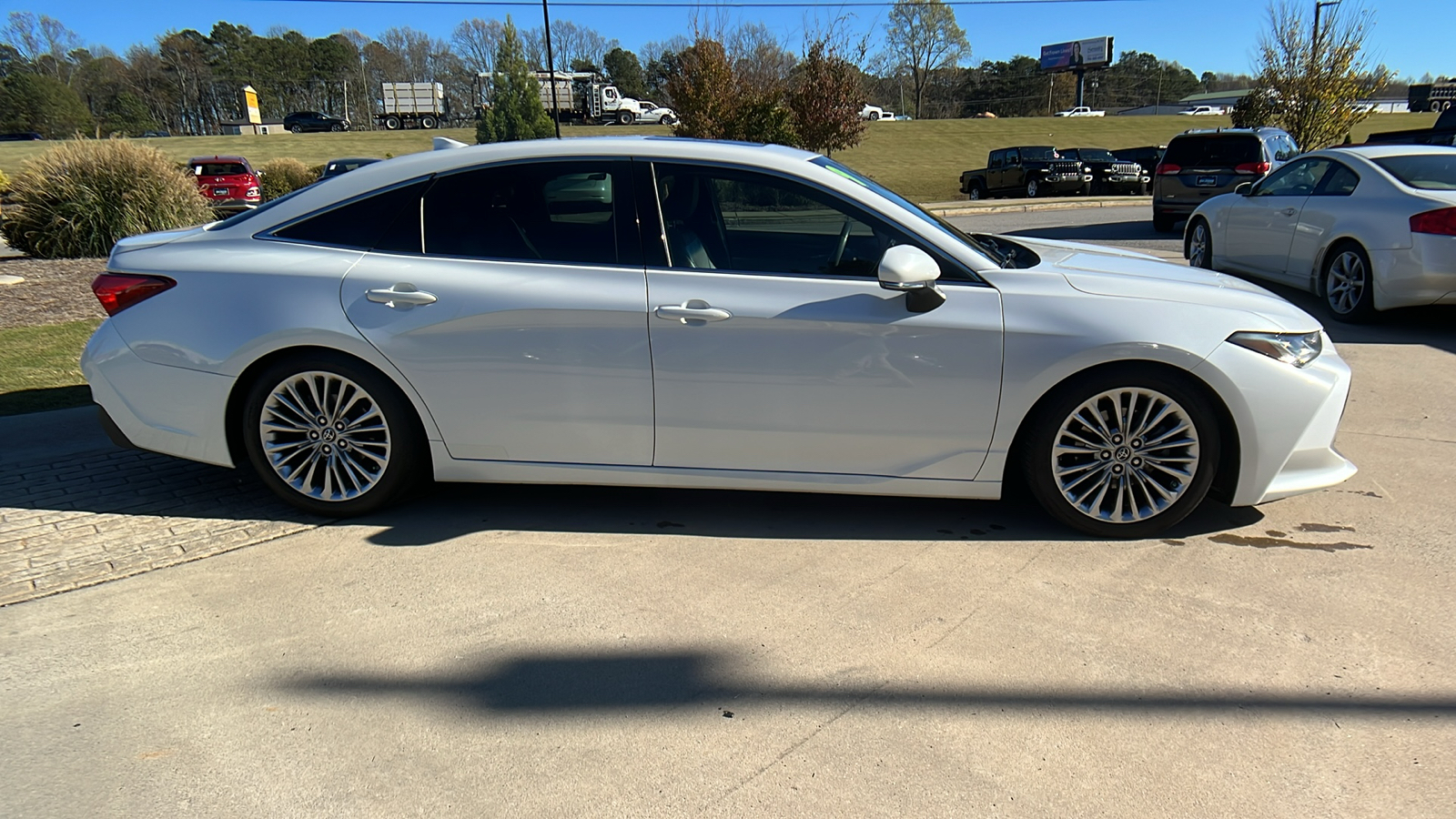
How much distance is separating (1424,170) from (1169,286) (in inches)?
223

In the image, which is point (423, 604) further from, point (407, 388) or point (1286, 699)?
point (1286, 699)

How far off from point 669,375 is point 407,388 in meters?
1.13

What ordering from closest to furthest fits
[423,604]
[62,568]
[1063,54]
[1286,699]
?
[1286,699] < [423,604] < [62,568] < [1063,54]

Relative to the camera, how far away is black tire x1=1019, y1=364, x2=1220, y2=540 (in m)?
3.86

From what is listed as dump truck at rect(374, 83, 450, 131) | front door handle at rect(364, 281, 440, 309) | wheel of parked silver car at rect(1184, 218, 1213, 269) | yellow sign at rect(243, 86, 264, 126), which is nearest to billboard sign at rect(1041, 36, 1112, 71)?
dump truck at rect(374, 83, 450, 131)

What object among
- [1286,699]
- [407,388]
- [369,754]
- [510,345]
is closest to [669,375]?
[510,345]

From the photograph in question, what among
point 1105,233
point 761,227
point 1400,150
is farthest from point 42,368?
point 1105,233

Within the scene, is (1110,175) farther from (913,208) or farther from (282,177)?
(913,208)

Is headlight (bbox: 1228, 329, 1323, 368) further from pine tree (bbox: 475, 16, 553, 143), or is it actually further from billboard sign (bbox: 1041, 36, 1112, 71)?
billboard sign (bbox: 1041, 36, 1112, 71)

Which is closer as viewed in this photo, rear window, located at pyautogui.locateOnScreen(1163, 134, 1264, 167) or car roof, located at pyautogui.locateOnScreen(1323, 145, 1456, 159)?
car roof, located at pyautogui.locateOnScreen(1323, 145, 1456, 159)

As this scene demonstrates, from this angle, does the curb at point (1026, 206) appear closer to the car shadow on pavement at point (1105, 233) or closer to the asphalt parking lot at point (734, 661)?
the car shadow on pavement at point (1105, 233)

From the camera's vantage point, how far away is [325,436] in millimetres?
4199

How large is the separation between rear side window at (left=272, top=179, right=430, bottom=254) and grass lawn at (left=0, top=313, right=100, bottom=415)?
3.04 m

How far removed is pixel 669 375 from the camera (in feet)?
12.8
